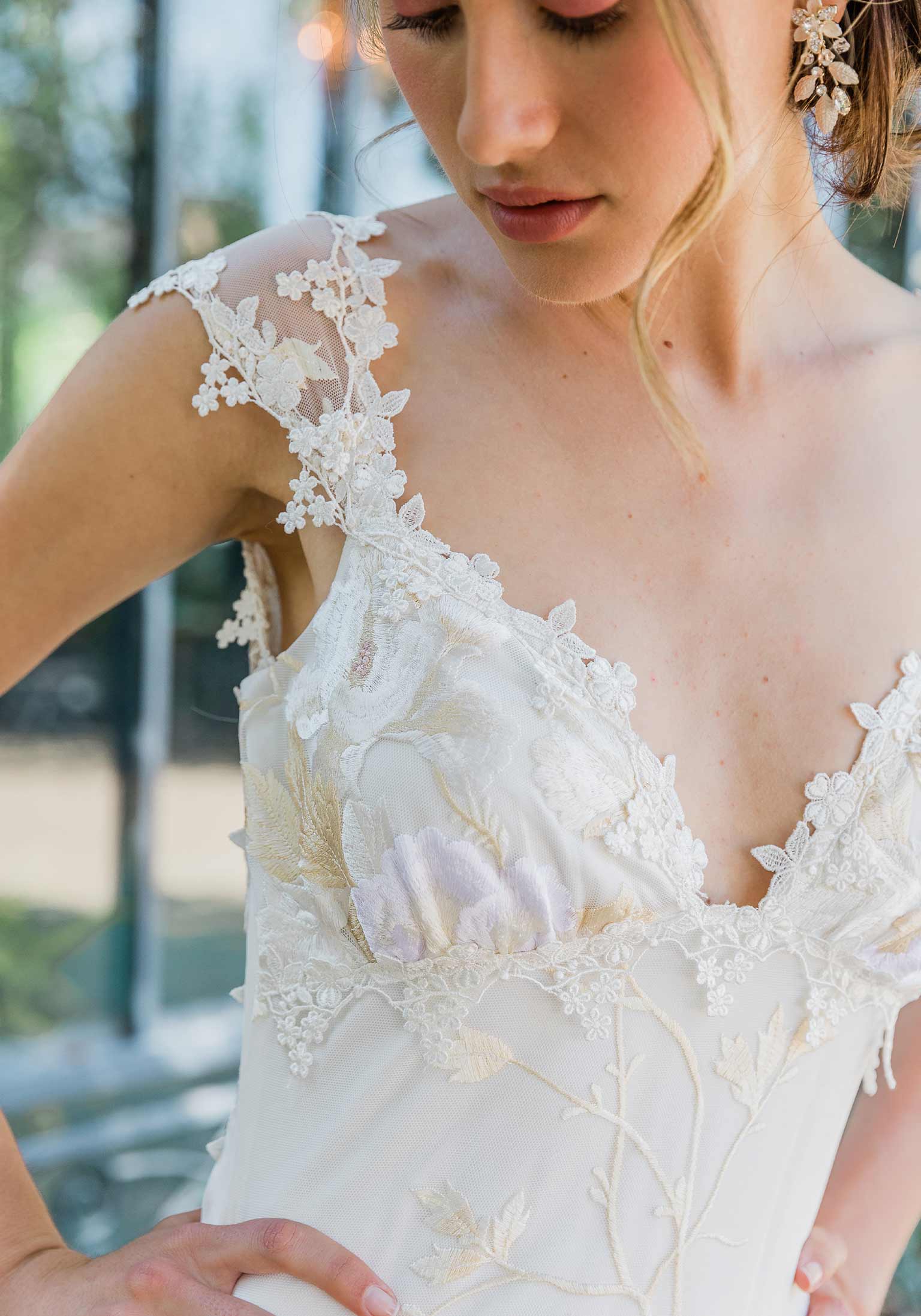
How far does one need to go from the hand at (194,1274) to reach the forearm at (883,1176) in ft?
1.78

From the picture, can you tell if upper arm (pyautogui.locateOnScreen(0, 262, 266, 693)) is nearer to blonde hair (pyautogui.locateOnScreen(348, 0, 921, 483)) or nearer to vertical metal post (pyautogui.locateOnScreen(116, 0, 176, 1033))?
blonde hair (pyautogui.locateOnScreen(348, 0, 921, 483))

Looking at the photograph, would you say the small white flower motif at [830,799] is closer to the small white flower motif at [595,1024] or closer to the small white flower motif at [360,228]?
the small white flower motif at [595,1024]

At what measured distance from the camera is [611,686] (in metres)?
0.98

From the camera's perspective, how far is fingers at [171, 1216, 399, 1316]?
94 cm

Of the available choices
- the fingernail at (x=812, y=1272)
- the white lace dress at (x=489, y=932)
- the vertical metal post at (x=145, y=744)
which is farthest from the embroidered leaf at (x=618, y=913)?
the vertical metal post at (x=145, y=744)

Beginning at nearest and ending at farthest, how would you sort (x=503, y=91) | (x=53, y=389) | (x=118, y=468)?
(x=503, y=91) → (x=118, y=468) → (x=53, y=389)

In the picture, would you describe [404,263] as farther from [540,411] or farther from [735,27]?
[735,27]

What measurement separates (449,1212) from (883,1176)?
0.56 meters

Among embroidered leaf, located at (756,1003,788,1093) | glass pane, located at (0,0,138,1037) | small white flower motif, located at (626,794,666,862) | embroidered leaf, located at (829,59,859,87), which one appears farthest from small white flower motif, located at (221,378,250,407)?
glass pane, located at (0,0,138,1037)

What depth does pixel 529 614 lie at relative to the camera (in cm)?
99

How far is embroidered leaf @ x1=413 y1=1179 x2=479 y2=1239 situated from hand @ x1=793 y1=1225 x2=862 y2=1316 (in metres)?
0.37

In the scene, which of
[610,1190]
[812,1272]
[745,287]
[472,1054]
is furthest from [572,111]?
[812,1272]

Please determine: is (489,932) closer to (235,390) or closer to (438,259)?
(235,390)

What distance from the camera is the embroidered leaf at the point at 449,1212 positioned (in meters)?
0.97
